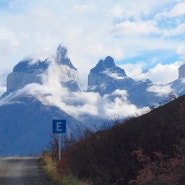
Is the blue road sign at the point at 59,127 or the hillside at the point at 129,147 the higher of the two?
the blue road sign at the point at 59,127

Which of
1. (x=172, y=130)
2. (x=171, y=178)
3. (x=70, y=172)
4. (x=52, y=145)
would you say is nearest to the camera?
(x=171, y=178)

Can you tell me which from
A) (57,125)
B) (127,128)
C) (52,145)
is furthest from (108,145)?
(52,145)

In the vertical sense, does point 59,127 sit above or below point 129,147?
above

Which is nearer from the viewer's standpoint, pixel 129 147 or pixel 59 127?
pixel 129 147

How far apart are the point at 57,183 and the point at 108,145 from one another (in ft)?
11.9

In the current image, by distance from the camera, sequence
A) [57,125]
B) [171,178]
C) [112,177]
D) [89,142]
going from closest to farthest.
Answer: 1. [171,178]
2. [112,177]
3. [89,142]
4. [57,125]

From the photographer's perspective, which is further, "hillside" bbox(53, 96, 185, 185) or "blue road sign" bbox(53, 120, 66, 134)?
"blue road sign" bbox(53, 120, 66, 134)

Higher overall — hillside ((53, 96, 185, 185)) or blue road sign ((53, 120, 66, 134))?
blue road sign ((53, 120, 66, 134))

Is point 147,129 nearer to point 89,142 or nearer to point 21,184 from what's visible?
point 89,142

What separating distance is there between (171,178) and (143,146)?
5438 mm

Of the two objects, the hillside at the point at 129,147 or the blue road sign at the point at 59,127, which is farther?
the blue road sign at the point at 59,127

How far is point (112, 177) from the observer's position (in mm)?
16125

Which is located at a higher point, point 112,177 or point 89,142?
point 89,142

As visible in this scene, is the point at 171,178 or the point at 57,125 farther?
the point at 57,125
